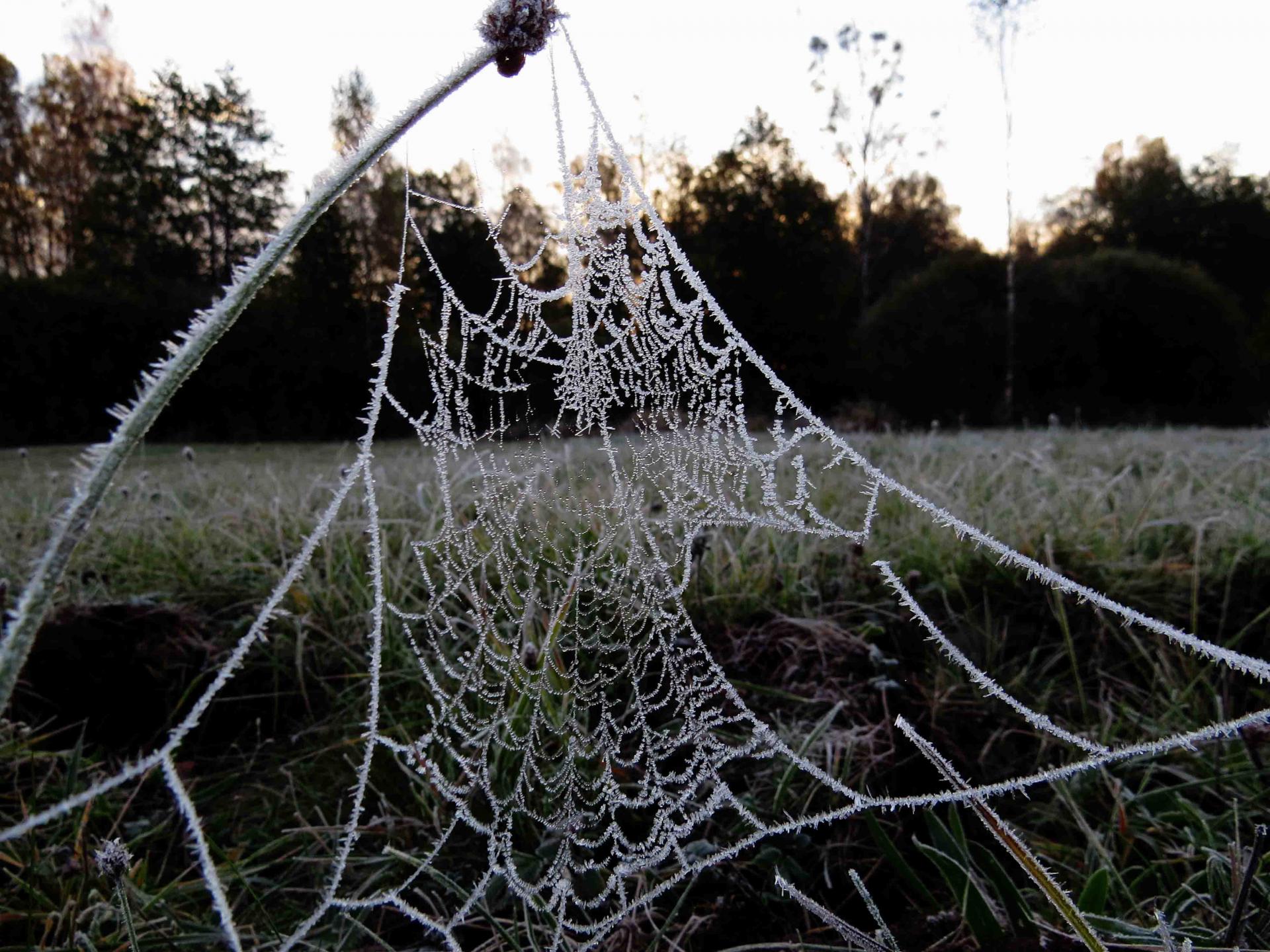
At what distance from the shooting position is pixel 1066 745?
191cm

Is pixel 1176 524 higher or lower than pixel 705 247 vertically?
lower

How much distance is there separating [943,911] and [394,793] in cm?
112

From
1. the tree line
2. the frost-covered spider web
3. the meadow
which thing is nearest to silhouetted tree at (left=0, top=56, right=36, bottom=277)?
the tree line

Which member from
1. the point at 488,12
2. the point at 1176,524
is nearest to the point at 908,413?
the point at 1176,524

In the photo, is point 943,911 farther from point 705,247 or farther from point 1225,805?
point 705,247

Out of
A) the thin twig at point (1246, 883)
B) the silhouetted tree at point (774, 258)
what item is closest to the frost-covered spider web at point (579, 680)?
the thin twig at point (1246, 883)

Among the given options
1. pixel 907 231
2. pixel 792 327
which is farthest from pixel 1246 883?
pixel 907 231

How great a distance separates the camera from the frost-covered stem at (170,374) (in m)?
0.42

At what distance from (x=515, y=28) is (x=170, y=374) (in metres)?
0.33

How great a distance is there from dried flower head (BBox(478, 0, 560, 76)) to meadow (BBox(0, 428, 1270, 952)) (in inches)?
45.1

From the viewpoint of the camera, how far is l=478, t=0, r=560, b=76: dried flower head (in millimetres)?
574

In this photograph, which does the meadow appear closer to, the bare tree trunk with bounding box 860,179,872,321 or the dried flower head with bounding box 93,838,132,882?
the dried flower head with bounding box 93,838,132,882

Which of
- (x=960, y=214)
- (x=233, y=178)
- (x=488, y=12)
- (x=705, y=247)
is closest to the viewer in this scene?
(x=488, y=12)

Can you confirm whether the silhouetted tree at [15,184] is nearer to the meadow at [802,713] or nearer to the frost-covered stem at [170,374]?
the meadow at [802,713]
